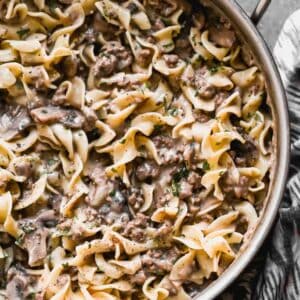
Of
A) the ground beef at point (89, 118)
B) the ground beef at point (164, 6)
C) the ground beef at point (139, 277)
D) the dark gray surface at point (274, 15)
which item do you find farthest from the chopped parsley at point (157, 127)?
Result: the dark gray surface at point (274, 15)

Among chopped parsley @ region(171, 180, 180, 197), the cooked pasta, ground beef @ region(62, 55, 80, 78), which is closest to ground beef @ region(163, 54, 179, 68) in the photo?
the cooked pasta

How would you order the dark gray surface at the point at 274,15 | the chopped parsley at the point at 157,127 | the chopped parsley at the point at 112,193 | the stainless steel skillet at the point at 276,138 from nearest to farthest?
the stainless steel skillet at the point at 276,138 < the chopped parsley at the point at 112,193 < the chopped parsley at the point at 157,127 < the dark gray surface at the point at 274,15

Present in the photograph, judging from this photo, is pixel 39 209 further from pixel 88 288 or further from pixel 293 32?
pixel 293 32

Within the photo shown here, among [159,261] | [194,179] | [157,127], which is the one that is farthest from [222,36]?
[159,261]

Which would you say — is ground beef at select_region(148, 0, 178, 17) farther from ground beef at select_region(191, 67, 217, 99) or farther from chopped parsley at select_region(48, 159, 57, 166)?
chopped parsley at select_region(48, 159, 57, 166)

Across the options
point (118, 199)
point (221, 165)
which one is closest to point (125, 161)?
point (118, 199)

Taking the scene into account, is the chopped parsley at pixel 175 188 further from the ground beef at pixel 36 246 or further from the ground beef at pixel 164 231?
the ground beef at pixel 36 246

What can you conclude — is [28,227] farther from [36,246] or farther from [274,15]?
[274,15]
